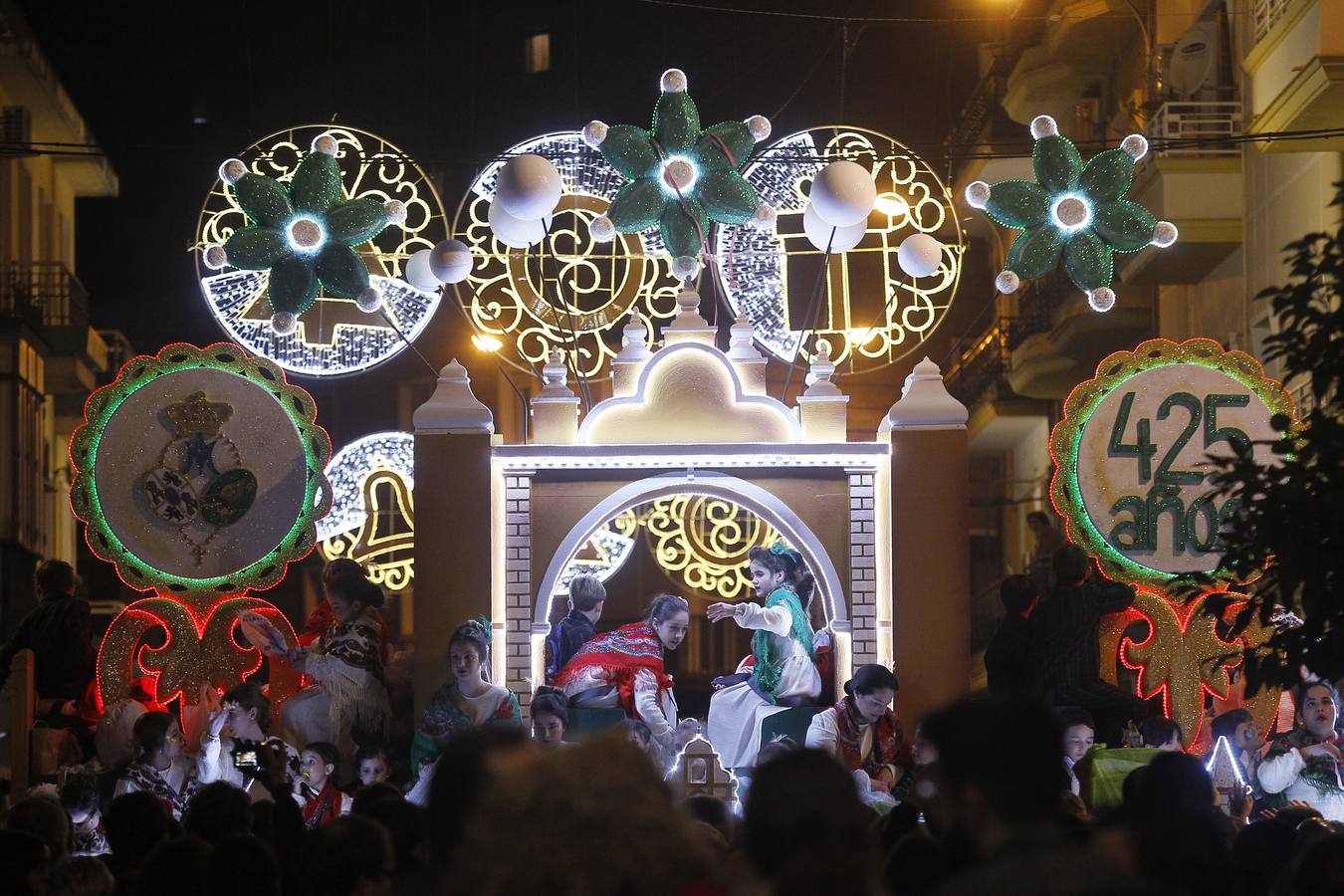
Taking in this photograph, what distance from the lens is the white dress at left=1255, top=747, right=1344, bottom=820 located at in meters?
14.0

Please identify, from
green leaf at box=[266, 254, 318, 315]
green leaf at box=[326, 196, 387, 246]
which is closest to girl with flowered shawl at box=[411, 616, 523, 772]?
green leaf at box=[266, 254, 318, 315]

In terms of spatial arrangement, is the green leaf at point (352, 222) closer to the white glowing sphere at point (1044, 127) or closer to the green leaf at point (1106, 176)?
the white glowing sphere at point (1044, 127)

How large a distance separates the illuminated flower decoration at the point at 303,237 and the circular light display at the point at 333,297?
0.99 metres

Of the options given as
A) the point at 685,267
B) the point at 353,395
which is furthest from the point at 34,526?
the point at 685,267

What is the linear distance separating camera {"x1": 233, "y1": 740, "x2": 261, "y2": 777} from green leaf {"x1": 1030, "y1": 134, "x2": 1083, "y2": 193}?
6.56m

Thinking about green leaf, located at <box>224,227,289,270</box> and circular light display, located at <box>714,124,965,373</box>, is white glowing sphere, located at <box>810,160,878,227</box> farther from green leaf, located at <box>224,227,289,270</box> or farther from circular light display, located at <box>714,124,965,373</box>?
green leaf, located at <box>224,227,289,270</box>

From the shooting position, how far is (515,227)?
1541 cm

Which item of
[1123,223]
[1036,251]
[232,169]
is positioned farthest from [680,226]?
[232,169]

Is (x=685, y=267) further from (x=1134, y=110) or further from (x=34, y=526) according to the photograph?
(x=34, y=526)

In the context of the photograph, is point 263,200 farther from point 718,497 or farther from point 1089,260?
point 1089,260

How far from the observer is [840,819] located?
589 cm

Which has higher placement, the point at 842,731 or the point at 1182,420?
the point at 1182,420

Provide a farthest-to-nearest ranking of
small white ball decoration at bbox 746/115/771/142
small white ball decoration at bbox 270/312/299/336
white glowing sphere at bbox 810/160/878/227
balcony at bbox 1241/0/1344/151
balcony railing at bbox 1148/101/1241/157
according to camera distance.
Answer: balcony railing at bbox 1148/101/1241/157, balcony at bbox 1241/0/1344/151, small white ball decoration at bbox 746/115/771/142, small white ball decoration at bbox 270/312/299/336, white glowing sphere at bbox 810/160/878/227

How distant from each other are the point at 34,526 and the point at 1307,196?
1804 centimetres
